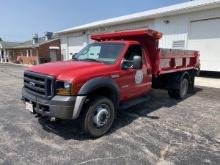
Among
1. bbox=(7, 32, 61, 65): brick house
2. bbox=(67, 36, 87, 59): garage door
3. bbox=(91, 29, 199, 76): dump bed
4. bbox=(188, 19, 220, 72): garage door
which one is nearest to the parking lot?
bbox=(91, 29, 199, 76): dump bed

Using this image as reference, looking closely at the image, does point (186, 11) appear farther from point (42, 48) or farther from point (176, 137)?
point (42, 48)

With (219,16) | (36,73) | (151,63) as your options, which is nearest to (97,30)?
(219,16)

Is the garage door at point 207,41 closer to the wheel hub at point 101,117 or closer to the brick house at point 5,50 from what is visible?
the wheel hub at point 101,117

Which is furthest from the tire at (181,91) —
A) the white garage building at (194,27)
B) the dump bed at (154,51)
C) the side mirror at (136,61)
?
the white garage building at (194,27)

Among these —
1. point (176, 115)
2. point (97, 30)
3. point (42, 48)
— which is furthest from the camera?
point (42, 48)

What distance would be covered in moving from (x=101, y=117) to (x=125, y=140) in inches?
26.7

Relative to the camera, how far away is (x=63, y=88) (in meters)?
3.80

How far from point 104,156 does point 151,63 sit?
10.9ft

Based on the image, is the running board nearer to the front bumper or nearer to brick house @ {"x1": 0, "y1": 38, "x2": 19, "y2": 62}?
the front bumper

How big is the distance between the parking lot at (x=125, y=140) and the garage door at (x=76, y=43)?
1701 cm

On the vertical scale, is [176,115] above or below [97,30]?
below

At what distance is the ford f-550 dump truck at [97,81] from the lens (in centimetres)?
381

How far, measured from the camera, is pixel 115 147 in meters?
3.88

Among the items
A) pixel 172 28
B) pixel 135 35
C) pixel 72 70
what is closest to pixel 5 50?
pixel 172 28
